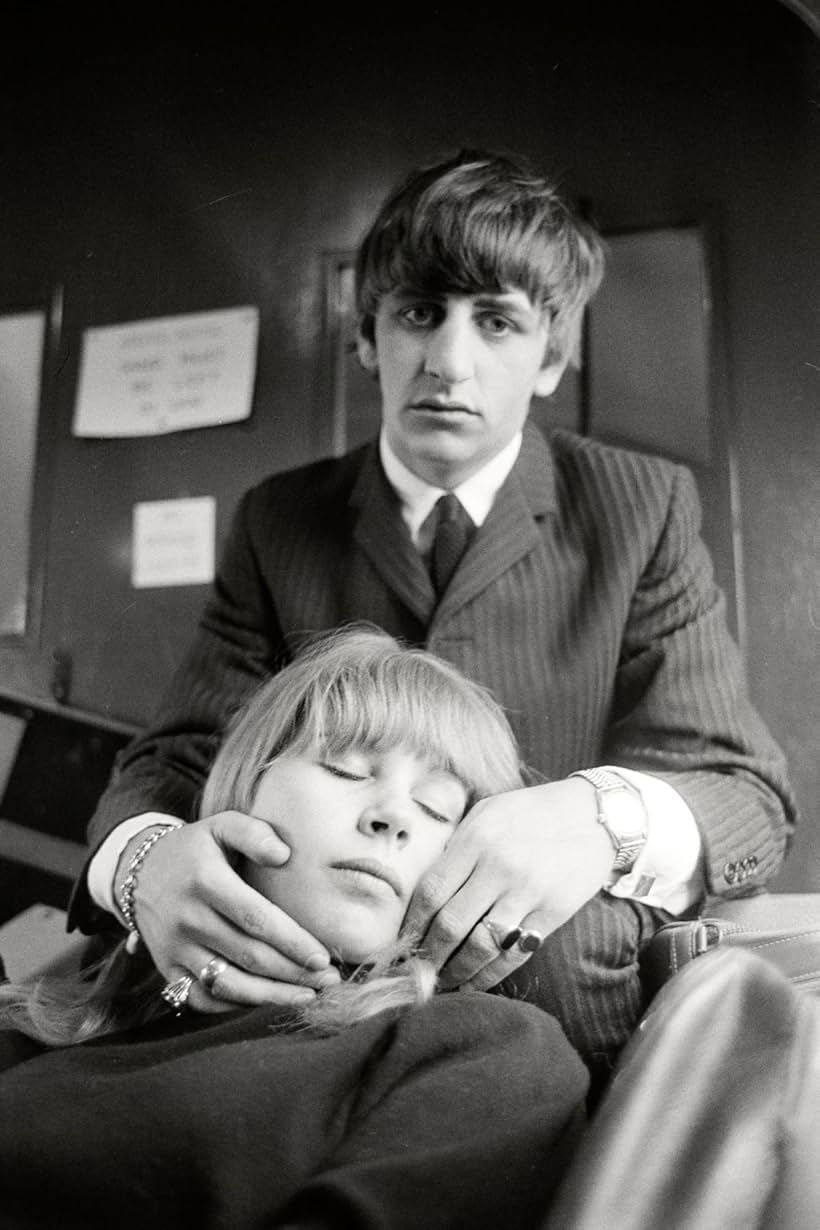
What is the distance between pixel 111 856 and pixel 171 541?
31cm

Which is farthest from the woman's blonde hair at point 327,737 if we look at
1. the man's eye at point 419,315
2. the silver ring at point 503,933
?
the man's eye at point 419,315

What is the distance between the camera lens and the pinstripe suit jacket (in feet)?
2.77

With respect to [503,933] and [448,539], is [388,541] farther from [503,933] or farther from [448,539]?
[503,933]

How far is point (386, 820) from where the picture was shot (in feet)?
2.34

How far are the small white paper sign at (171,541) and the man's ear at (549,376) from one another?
0.95 ft

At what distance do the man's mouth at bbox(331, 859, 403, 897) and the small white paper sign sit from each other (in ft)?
1.33

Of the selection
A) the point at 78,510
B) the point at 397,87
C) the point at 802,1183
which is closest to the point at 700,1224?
the point at 802,1183

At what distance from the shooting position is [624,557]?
90 cm

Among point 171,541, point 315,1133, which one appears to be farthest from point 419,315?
point 315,1133

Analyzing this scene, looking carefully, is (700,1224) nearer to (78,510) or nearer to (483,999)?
(483,999)

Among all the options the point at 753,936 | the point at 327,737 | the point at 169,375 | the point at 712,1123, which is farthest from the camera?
the point at 169,375

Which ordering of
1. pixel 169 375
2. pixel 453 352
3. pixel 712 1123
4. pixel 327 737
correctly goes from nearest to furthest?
pixel 712 1123 < pixel 327 737 < pixel 453 352 < pixel 169 375

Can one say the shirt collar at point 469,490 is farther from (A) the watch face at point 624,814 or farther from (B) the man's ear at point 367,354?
(A) the watch face at point 624,814

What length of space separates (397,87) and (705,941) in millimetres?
719
